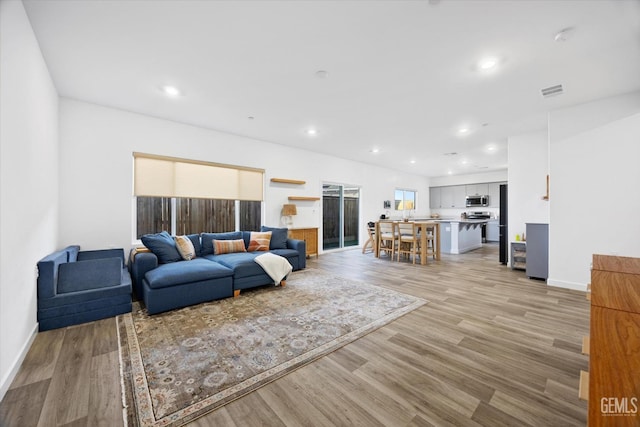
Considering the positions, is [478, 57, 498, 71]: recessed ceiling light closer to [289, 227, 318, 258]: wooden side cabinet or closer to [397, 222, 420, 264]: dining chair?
[397, 222, 420, 264]: dining chair

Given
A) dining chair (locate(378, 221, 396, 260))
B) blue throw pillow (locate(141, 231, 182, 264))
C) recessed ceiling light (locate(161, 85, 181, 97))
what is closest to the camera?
recessed ceiling light (locate(161, 85, 181, 97))

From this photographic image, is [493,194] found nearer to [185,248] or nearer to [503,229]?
[503,229]

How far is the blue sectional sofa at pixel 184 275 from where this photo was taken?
294 cm

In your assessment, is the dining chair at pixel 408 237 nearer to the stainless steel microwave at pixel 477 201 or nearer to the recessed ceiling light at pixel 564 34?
the recessed ceiling light at pixel 564 34

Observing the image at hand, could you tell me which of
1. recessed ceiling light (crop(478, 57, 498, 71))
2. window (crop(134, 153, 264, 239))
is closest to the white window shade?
window (crop(134, 153, 264, 239))

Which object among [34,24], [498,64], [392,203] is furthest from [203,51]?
[392,203]

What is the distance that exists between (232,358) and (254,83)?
3.10 metres

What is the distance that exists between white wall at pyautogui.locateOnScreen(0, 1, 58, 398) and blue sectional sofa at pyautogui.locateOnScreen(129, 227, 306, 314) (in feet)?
3.04

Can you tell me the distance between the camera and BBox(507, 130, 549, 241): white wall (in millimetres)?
4805

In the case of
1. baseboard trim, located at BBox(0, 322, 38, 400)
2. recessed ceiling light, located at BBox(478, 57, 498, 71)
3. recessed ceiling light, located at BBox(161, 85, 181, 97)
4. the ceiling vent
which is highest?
recessed ceiling light, located at BBox(161, 85, 181, 97)

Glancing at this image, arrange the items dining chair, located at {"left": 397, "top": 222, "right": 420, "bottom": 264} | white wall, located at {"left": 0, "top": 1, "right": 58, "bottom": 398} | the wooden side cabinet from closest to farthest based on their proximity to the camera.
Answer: white wall, located at {"left": 0, "top": 1, "right": 58, "bottom": 398} → dining chair, located at {"left": 397, "top": 222, "right": 420, "bottom": 264} → the wooden side cabinet

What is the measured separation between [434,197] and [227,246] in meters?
9.57

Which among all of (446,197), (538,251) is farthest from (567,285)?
(446,197)

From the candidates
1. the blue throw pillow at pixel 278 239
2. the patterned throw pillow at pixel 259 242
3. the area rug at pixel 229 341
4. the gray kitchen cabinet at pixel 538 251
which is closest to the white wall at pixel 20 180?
the area rug at pixel 229 341
